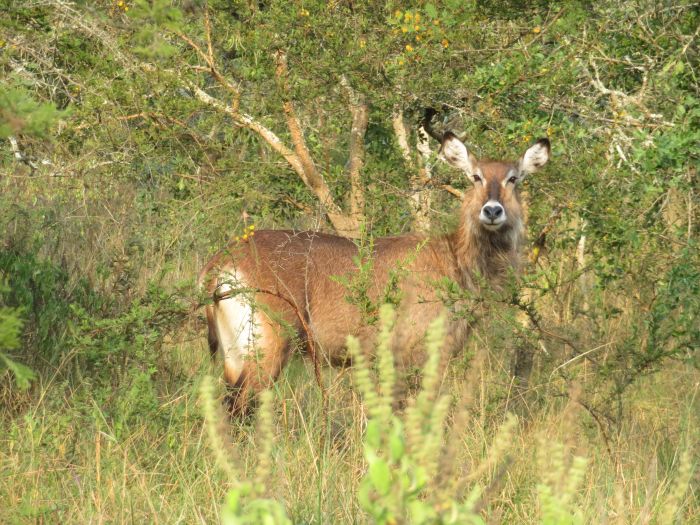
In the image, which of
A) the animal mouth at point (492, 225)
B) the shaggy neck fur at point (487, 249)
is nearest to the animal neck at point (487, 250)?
the shaggy neck fur at point (487, 249)

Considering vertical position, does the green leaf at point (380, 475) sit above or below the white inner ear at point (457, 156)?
below

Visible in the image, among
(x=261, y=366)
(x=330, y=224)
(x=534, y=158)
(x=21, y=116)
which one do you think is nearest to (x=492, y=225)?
(x=534, y=158)

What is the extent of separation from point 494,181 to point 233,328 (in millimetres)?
1653

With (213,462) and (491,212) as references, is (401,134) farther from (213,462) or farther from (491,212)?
(213,462)

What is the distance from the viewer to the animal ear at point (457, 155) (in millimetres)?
6008

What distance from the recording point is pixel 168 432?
443 cm

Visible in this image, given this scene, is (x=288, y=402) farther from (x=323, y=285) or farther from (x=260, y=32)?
(x=260, y=32)

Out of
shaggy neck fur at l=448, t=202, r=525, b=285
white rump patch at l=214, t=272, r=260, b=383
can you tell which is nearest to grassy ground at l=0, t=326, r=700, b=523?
white rump patch at l=214, t=272, r=260, b=383

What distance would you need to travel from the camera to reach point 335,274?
18.8ft

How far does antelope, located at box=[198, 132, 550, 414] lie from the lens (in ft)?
18.0

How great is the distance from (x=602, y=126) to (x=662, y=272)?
3.26 ft

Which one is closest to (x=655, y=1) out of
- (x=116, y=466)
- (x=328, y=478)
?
(x=328, y=478)

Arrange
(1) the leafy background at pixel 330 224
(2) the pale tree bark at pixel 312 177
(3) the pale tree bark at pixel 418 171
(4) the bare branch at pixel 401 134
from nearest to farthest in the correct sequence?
(1) the leafy background at pixel 330 224
(2) the pale tree bark at pixel 312 177
(3) the pale tree bark at pixel 418 171
(4) the bare branch at pixel 401 134

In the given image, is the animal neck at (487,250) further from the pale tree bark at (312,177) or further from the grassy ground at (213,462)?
the grassy ground at (213,462)
